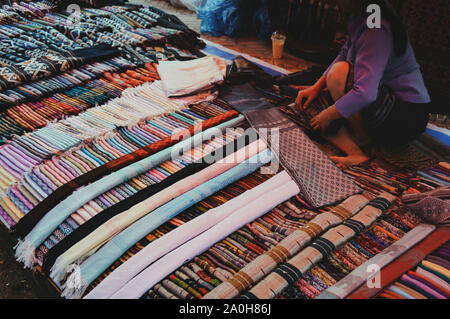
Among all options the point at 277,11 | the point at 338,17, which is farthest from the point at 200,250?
the point at 277,11

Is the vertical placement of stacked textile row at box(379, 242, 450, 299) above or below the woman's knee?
below

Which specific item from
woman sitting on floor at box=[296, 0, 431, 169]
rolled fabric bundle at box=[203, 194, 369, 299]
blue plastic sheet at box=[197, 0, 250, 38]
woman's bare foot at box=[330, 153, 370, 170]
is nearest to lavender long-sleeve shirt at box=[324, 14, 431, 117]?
woman sitting on floor at box=[296, 0, 431, 169]

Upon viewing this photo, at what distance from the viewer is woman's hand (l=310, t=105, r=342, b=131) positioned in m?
2.01

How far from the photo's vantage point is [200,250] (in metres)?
1.44

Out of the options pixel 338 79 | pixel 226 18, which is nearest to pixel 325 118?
pixel 338 79

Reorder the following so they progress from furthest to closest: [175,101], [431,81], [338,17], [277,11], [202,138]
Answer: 1. [277,11]
2. [338,17]
3. [431,81]
4. [175,101]
5. [202,138]

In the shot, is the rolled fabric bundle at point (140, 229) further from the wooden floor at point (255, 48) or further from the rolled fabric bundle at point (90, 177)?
the wooden floor at point (255, 48)

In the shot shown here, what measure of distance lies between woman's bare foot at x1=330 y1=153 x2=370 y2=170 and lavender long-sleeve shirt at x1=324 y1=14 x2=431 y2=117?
26cm

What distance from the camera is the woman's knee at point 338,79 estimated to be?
2.02 meters

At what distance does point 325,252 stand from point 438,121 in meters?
1.83

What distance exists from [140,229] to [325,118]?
1246 mm

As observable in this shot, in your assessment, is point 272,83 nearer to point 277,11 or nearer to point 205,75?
point 205,75

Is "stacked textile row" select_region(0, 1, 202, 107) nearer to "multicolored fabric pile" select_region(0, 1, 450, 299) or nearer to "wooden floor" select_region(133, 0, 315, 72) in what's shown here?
"multicolored fabric pile" select_region(0, 1, 450, 299)

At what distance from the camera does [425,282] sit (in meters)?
1.29
